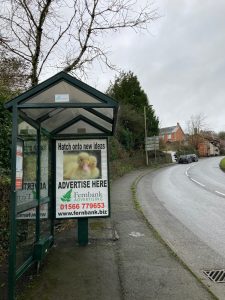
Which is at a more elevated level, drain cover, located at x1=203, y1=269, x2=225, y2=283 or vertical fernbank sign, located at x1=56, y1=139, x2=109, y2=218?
vertical fernbank sign, located at x1=56, y1=139, x2=109, y2=218

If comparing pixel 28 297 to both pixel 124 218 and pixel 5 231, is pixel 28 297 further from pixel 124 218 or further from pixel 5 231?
pixel 124 218

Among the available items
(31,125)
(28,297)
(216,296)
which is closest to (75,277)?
(28,297)

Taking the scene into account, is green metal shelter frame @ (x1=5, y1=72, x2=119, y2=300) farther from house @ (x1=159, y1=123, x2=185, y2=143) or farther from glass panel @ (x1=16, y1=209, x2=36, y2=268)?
house @ (x1=159, y1=123, x2=185, y2=143)

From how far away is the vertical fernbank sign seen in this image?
7.44m

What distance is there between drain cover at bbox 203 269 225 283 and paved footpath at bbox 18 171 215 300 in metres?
0.37

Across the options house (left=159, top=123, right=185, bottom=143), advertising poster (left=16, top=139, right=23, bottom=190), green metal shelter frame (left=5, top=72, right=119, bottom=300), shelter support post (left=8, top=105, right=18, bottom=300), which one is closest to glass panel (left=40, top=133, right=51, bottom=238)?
green metal shelter frame (left=5, top=72, right=119, bottom=300)

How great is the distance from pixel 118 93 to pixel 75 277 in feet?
147

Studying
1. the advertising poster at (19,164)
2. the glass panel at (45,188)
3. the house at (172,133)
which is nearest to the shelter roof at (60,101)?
the glass panel at (45,188)

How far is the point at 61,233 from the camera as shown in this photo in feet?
28.6

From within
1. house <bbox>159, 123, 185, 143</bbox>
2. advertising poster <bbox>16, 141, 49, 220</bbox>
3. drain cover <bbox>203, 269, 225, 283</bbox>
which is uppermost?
house <bbox>159, 123, 185, 143</bbox>

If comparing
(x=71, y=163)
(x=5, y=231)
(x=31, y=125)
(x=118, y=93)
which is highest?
(x=118, y=93)

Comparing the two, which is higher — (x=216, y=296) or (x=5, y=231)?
(x=5, y=231)

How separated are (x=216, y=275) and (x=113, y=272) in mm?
1619

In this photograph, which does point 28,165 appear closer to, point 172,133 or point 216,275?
point 216,275
